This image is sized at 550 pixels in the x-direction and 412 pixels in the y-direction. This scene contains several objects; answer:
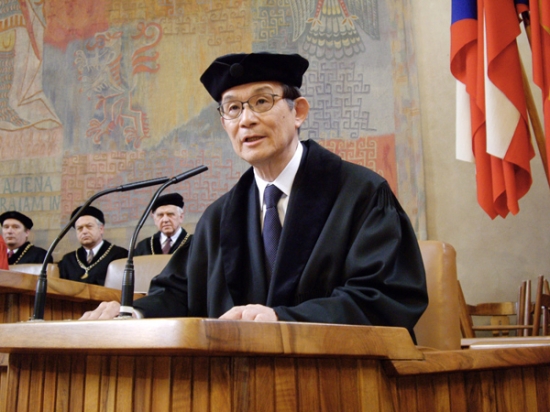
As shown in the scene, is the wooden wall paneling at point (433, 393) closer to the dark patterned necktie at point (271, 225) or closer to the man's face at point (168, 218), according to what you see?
the dark patterned necktie at point (271, 225)

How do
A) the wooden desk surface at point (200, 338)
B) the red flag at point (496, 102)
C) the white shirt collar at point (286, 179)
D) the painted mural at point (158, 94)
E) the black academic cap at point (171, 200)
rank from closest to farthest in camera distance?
1. the wooden desk surface at point (200, 338)
2. the white shirt collar at point (286, 179)
3. the red flag at point (496, 102)
4. the black academic cap at point (171, 200)
5. the painted mural at point (158, 94)

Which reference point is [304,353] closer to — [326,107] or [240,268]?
[240,268]

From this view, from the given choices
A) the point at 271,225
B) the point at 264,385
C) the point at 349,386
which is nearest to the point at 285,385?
the point at 264,385

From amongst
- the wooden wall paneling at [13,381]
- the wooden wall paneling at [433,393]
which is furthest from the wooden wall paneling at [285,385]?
the wooden wall paneling at [13,381]

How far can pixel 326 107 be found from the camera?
6914 mm

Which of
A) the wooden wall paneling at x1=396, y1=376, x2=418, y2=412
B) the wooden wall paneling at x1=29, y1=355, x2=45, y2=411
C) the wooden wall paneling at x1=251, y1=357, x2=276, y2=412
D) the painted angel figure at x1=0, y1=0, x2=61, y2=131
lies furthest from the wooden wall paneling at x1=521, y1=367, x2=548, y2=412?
the painted angel figure at x1=0, y1=0, x2=61, y2=131

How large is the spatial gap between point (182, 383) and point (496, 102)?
325cm

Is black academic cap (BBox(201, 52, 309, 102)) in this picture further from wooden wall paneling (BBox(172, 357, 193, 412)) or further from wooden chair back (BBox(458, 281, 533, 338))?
wooden chair back (BBox(458, 281, 533, 338))

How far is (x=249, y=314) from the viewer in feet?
4.37

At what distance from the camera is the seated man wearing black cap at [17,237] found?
7.30 meters

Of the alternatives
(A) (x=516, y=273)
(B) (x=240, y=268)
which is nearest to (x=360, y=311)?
(B) (x=240, y=268)

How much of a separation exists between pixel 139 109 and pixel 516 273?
4676 millimetres

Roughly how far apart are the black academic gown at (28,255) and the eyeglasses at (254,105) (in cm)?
560

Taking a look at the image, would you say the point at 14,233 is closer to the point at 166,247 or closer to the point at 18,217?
the point at 18,217
